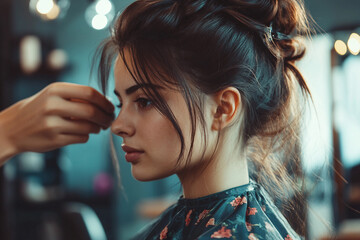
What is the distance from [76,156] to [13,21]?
54.5 inches

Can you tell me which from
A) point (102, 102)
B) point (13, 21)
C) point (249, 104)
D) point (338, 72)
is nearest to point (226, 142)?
point (249, 104)

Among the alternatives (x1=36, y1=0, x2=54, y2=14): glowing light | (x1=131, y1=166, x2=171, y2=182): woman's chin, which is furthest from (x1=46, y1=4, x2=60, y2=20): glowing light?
(x1=131, y1=166, x2=171, y2=182): woman's chin

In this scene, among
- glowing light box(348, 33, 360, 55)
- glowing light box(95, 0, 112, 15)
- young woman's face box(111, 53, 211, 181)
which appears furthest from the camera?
glowing light box(348, 33, 360, 55)

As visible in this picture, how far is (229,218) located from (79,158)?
3.04m

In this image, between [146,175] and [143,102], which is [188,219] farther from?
[143,102]

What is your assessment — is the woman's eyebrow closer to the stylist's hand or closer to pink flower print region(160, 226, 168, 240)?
the stylist's hand

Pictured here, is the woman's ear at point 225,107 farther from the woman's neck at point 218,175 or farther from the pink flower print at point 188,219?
the pink flower print at point 188,219

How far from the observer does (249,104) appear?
3.32ft

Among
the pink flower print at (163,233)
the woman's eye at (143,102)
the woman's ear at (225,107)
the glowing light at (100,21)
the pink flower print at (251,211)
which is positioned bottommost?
the pink flower print at (163,233)

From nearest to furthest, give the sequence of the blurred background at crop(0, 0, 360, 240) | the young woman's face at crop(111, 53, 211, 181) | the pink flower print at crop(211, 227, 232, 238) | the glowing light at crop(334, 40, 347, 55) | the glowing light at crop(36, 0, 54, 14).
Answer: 1. the pink flower print at crop(211, 227, 232, 238)
2. the young woman's face at crop(111, 53, 211, 181)
3. the glowing light at crop(36, 0, 54, 14)
4. the glowing light at crop(334, 40, 347, 55)
5. the blurred background at crop(0, 0, 360, 240)

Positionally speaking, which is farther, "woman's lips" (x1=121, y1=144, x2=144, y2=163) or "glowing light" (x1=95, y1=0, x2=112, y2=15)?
"glowing light" (x1=95, y1=0, x2=112, y2=15)

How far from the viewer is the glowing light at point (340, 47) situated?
274cm

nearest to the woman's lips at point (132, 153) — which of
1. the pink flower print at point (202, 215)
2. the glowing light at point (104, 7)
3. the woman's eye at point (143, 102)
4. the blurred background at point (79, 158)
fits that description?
the woman's eye at point (143, 102)

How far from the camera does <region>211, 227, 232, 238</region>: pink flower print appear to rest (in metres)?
0.82
